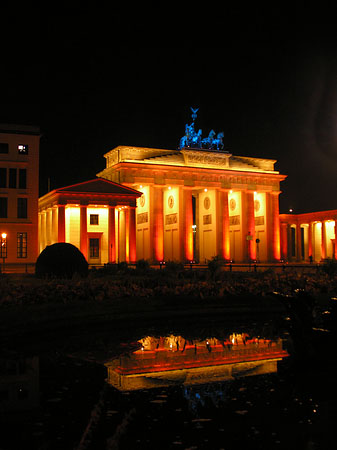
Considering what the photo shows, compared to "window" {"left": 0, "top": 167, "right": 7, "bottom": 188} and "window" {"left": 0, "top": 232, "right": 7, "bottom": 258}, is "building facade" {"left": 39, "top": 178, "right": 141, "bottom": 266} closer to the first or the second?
"window" {"left": 0, "top": 167, "right": 7, "bottom": 188}

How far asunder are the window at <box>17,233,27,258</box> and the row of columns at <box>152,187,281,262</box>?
51.3 ft

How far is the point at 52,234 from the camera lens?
59.5 meters

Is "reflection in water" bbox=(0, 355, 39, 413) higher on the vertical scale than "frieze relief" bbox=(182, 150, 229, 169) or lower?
lower

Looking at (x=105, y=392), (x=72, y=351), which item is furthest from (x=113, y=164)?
(x=105, y=392)

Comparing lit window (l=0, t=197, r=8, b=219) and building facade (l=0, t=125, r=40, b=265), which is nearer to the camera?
building facade (l=0, t=125, r=40, b=265)

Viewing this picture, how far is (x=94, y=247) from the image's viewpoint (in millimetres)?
61750

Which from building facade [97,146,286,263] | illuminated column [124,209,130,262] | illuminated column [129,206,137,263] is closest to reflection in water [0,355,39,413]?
illuminated column [129,206,137,263]

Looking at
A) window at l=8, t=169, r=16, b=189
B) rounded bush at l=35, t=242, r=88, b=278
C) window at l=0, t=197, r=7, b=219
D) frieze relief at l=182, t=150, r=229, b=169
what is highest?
frieze relief at l=182, t=150, r=229, b=169

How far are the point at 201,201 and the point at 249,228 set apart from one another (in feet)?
25.9

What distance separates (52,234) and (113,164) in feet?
39.2

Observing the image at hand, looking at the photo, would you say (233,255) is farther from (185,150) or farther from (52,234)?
(52,234)

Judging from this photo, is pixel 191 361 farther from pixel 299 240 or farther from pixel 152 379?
pixel 299 240

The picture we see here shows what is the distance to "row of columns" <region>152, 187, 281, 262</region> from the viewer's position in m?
63.0

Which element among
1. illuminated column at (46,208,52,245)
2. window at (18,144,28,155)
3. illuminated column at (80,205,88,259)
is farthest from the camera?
illuminated column at (46,208,52,245)
